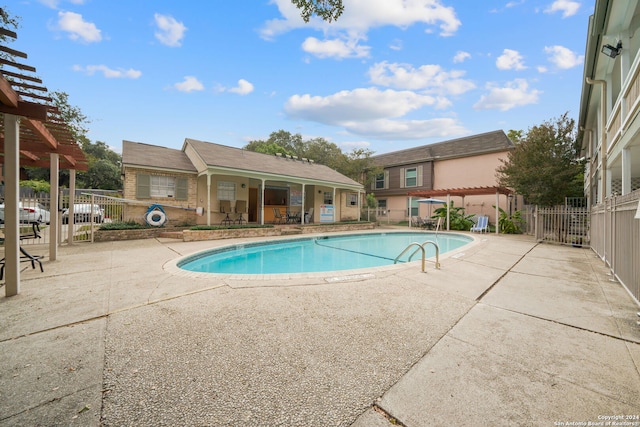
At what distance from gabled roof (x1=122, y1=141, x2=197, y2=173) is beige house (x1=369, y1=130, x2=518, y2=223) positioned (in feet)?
47.4

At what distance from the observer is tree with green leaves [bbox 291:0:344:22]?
4094 mm

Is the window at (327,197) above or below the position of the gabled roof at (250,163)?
below

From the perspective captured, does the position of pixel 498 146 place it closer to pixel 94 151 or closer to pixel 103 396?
pixel 103 396

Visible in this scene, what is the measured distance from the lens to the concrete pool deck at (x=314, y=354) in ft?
5.74

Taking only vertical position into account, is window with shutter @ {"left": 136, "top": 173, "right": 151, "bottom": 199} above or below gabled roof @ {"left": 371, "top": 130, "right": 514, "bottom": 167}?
below

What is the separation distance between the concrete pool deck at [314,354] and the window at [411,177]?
18684 mm

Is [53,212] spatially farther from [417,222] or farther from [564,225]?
[417,222]

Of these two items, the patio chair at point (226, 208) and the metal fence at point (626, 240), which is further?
the patio chair at point (226, 208)

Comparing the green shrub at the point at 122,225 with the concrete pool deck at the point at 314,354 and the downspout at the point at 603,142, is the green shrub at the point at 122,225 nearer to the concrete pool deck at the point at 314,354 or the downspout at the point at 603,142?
the concrete pool deck at the point at 314,354

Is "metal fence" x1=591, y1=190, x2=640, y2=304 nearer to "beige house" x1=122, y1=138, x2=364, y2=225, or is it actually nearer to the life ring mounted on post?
"beige house" x1=122, y1=138, x2=364, y2=225

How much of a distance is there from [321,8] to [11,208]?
5.80 metres

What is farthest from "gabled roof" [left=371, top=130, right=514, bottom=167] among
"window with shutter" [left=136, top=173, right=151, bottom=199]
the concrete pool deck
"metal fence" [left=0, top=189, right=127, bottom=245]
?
"metal fence" [left=0, top=189, right=127, bottom=245]

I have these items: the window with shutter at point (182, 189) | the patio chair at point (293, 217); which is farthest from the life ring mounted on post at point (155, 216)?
the patio chair at point (293, 217)

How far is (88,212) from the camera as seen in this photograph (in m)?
10.6
